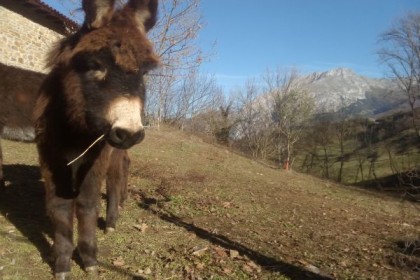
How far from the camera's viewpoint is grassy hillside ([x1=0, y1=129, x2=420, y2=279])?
418 centimetres

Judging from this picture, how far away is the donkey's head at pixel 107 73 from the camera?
9.55 ft

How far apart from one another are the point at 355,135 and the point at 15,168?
4420 cm

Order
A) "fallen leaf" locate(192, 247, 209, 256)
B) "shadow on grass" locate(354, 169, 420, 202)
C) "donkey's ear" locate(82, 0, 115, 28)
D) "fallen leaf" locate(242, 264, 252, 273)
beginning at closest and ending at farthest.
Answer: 1. "donkey's ear" locate(82, 0, 115, 28)
2. "shadow on grass" locate(354, 169, 420, 202)
3. "fallen leaf" locate(242, 264, 252, 273)
4. "fallen leaf" locate(192, 247, 209, 256)

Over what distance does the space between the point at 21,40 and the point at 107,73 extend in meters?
15.3

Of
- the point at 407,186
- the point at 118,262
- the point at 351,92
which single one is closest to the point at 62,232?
the point at 118,262

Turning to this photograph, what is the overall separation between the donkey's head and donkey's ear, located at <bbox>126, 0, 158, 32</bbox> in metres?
0.19

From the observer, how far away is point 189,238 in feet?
17.3

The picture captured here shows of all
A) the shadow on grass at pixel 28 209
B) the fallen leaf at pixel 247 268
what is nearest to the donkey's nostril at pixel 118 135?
the shadow on grass at pixel 28 209

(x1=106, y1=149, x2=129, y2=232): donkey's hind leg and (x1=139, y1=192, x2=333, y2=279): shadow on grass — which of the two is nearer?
(x1=139, y1=192, x2=333, y2=279): shadow on grass

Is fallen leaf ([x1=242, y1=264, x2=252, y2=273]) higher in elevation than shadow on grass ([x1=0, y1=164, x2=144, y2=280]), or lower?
lower

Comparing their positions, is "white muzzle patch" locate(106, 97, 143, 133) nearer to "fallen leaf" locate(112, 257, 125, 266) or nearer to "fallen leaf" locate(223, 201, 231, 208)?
"fallen leaf" locate(112, 257, 125, 266)

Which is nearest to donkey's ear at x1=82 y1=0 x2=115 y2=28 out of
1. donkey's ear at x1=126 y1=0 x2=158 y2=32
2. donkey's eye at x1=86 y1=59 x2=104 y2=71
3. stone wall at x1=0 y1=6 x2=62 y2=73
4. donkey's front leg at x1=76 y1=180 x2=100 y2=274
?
donkey's ear at x1=126 y1=0 x2=158 y2=32

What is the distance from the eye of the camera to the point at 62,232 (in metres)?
3.68

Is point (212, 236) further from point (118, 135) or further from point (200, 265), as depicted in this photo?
point (118, 135)
